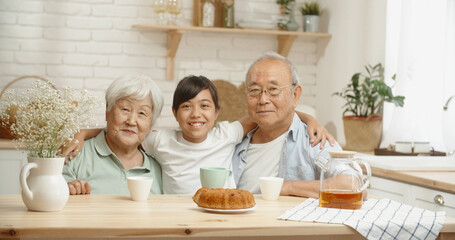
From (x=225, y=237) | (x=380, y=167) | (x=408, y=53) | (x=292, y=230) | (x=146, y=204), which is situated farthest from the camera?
(x=408, y=53)

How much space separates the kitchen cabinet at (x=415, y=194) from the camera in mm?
2367

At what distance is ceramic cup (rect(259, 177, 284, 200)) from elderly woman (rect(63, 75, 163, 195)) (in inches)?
21.7

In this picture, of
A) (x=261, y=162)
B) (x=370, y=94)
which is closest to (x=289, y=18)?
(x=370, y=94)

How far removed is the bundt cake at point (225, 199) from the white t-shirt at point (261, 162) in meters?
0.72

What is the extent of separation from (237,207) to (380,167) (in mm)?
1420

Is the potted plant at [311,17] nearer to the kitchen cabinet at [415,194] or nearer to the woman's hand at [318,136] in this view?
the kitchen cabinet at [415,194]

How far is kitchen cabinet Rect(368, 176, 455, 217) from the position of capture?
237cm

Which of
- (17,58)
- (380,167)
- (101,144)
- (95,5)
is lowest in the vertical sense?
(380,167)

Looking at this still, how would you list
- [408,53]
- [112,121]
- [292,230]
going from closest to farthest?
[292,230], [112,121], [408,53]

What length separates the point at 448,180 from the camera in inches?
95.0

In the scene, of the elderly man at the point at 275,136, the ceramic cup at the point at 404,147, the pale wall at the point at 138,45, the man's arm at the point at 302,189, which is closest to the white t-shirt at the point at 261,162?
the elderly man at the point at 275,136

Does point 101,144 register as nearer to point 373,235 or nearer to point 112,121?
point 112,121

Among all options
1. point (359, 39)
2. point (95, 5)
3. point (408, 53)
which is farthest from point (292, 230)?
point (95, 5)

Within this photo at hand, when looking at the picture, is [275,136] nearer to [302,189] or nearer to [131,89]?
[302,189]
